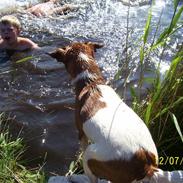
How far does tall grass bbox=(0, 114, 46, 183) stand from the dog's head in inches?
39.2

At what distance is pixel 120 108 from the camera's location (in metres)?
3.37

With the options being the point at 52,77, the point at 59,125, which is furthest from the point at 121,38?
the point at 59,125

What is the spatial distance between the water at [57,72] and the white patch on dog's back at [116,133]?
1.48 meters

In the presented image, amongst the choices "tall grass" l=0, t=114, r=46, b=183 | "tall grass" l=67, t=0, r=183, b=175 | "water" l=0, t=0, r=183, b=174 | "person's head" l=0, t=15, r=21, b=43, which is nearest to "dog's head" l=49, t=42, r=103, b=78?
"tall grass" l=67, t=0, r=183, b=175

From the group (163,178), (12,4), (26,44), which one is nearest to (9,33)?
(26,44)

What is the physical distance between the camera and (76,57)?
4.02 m

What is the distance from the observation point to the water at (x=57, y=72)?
16.7 feet

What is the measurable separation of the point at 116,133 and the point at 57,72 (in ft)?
12.3

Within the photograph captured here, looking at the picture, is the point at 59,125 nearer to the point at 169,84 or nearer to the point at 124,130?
the point at 169,84

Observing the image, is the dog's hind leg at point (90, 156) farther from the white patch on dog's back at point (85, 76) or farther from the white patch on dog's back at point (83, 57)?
the white patch on dog's back at point (83, 57)

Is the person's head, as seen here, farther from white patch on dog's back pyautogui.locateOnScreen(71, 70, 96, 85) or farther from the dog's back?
the dog's back

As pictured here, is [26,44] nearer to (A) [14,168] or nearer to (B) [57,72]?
(B) [57,72]

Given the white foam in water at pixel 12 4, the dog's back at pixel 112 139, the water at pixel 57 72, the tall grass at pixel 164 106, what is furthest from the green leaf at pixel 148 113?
the white foam in water at pixel 12 4
